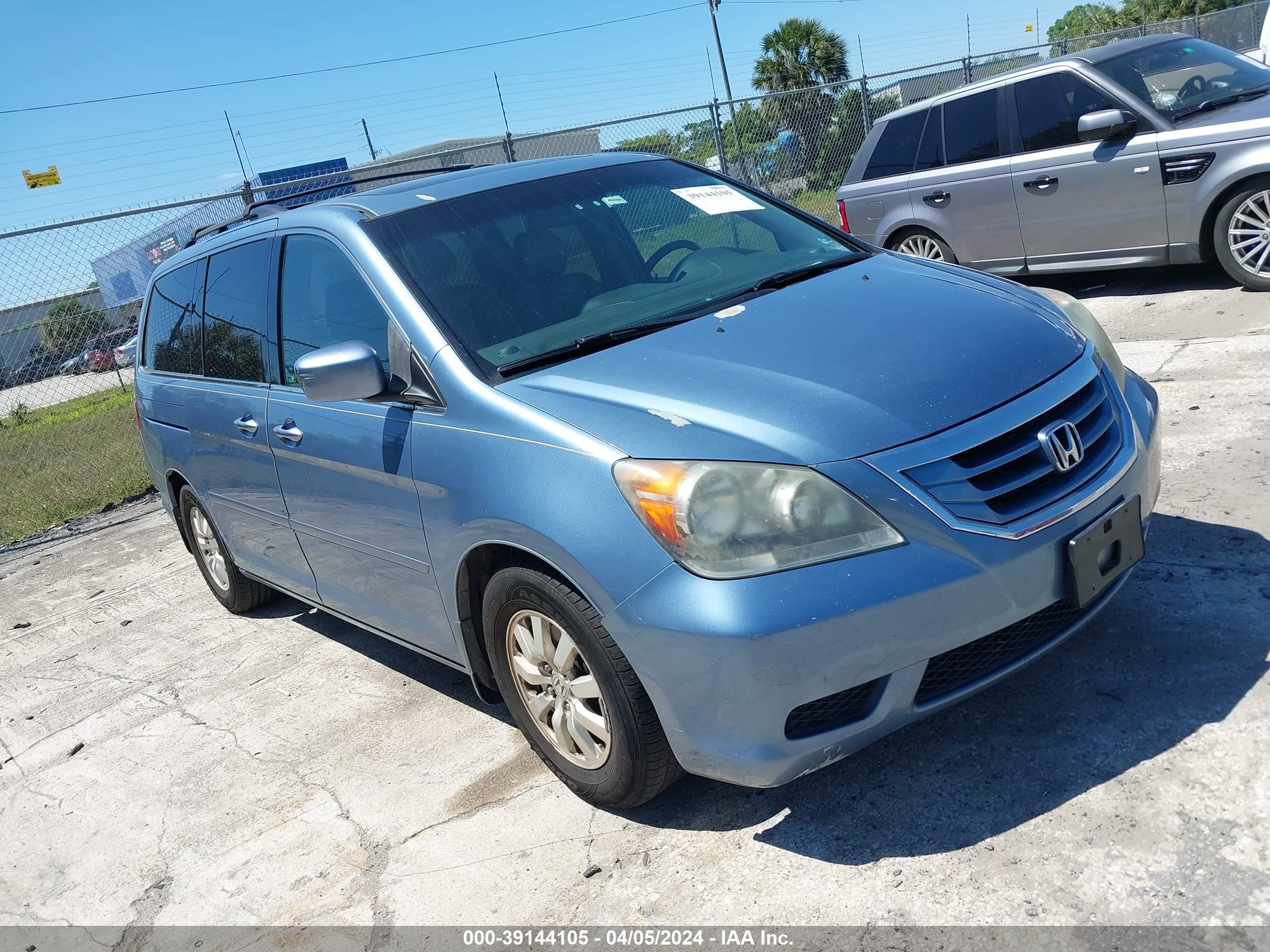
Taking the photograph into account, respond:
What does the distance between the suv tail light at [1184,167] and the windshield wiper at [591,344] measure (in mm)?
5094

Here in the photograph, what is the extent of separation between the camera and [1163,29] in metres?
22.4

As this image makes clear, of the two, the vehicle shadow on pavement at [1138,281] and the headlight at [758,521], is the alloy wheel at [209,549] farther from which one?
the vehicle shadow on pavement at [1138,281]

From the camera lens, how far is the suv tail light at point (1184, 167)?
684 centimetres

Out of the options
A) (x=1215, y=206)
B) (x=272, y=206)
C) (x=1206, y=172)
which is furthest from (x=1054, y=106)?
(x=272, y=206)

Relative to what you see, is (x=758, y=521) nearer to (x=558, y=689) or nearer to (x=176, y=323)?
(x=558, y=689)

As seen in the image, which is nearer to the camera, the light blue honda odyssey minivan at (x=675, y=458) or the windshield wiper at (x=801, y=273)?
the light blue honda odyssey minivan at (x=675, y=458)

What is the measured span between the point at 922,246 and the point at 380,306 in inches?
253

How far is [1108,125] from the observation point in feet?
23.5

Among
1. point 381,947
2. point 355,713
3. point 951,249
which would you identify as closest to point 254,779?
point 355,713

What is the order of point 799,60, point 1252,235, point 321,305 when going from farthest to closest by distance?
point 799,60 → point 1252,235 → point 321,305

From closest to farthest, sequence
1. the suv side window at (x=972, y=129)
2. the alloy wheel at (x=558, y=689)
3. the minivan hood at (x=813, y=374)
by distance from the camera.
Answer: the minivan hood at (x=813, y=374) < the alloy wheel at (x=558, y=689) < the suv side window at (x=972, y=129)

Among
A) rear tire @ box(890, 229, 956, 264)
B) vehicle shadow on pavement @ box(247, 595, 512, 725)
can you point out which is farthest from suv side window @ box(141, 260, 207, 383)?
rear tire @ box(890, 229, 956, 264)

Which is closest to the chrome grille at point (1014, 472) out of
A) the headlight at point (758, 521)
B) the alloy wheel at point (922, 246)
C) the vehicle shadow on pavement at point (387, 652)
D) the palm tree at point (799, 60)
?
the headlight at point (758, 521)

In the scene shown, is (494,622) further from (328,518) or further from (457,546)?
(328,518)
